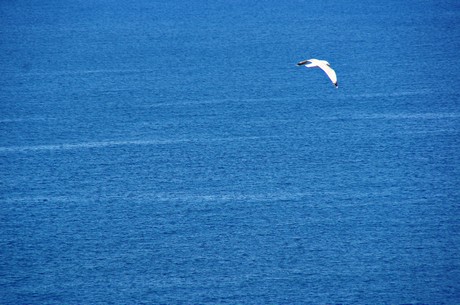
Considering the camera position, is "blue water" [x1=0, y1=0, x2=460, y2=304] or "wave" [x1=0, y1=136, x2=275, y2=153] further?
"wave" [x1=0, y1=136, x2=275, y2=153]

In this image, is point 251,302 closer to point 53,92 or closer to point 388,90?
point 388,90

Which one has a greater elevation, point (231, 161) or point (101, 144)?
point (231, 161)

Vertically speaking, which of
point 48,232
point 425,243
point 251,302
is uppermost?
point 425,243

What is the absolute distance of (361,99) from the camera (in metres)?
3.28

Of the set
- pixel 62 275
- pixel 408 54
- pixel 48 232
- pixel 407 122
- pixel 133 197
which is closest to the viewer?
pixel 62 275

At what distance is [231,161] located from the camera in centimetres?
279

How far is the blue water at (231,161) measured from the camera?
2.12 meters

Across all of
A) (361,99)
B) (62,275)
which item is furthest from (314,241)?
(361,99)

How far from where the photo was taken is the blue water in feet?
6.96

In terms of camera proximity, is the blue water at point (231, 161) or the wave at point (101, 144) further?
the wave at point (101, 144)

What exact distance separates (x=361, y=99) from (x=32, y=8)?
3.02 m

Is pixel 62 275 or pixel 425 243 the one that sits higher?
pixel 425 243

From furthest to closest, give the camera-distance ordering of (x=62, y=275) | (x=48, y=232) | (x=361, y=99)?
1. (x=361, y=99)
2. (x=48, y=232)
3. (x=62, y=275)

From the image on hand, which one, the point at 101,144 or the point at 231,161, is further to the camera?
the point at 101,144
